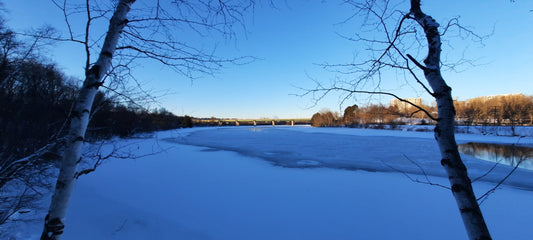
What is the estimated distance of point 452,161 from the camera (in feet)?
3.93

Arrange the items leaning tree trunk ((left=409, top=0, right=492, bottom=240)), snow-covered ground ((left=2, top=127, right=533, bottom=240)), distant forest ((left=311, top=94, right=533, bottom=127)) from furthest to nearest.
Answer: distant forest ((left=311, top=94, right=533, bottom=127)) → snow-covered ground ((left=2, top=127, right=533, bottom=240)) → leaning tree trunk ((left=409, top=0, right=492, bottom=240))

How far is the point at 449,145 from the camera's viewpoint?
47.9 inches

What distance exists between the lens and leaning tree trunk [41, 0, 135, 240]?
1.12 meters

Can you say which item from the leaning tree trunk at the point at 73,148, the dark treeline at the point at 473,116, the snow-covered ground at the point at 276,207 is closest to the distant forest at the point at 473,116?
the dark treeline at the point at 473,116

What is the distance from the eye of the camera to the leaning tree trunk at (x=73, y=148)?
112cm

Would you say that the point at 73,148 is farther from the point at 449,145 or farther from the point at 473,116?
the point at 473,116

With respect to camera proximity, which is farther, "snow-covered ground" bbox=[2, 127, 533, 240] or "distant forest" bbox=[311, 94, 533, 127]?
"distant forest" bbox=[311, 94, 533, 127]

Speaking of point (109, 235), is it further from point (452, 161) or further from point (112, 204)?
point (452, 161)

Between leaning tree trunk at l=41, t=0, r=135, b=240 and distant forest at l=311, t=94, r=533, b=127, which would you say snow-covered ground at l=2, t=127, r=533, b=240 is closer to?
leaning tree trunk at l=41, t=0, r=135, b=240

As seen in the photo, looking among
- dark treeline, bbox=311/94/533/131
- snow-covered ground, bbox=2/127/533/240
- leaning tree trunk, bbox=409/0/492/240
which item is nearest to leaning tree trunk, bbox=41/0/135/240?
snow-covered ground, bbox=2/127/533/240

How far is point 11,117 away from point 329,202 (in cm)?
711

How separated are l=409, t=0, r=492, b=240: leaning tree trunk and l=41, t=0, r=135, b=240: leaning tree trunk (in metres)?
2.04

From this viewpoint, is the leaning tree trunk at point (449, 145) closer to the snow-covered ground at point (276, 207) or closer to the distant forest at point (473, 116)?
the snow-covered ground at point (276, 207)

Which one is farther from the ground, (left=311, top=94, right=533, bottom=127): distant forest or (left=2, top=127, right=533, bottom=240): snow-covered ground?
(left=311, top=94, right=533, bottom=127): distant forest
